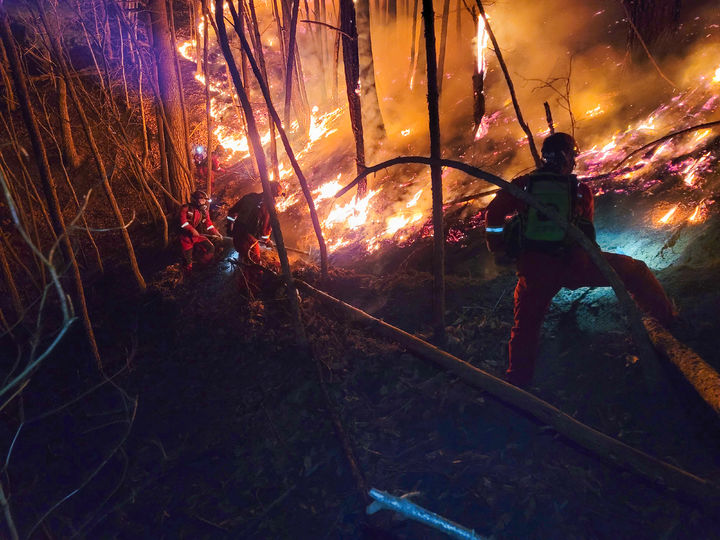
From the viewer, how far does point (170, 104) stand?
10609mm

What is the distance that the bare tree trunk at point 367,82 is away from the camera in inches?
346

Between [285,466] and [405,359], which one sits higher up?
[405,359]

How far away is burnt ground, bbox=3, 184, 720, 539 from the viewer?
9.93 ft

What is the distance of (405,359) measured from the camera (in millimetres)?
4855

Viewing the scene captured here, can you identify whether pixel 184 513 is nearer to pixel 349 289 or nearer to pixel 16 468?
pixel 16 468

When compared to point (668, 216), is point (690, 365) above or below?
below

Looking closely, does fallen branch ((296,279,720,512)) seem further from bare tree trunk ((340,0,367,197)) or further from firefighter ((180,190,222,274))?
firefighter ((180,190,222,274))

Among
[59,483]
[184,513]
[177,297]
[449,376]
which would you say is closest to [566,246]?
[449,376]

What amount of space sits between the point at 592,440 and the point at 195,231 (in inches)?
317

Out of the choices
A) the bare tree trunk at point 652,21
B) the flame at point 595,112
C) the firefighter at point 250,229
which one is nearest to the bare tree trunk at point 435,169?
the firefighter at point 250,229

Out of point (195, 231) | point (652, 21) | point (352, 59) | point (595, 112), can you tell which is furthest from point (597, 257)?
point (195, 231)

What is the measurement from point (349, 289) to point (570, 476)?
421 cm

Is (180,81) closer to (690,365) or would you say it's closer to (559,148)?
(559,148)

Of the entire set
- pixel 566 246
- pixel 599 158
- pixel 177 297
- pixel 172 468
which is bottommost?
pixel 172 468
